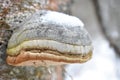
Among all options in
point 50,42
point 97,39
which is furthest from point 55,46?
point 97,39

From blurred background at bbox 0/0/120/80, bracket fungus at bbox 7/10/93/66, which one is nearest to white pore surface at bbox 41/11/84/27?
bracket fungus at bbox 7/10/93/66

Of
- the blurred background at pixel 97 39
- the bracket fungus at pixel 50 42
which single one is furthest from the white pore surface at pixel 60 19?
the blurred background at pixel 97 39

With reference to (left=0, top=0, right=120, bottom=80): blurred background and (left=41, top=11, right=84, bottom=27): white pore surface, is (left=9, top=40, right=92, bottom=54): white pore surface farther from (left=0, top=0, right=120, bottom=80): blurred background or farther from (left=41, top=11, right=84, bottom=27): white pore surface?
(left=0, top=0, right=120, bottom=80): blurred background

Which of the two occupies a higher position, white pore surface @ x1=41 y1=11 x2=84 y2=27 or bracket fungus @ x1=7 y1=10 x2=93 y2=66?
white pore surface @ x1=41 y1=11 x2=84 y2=27

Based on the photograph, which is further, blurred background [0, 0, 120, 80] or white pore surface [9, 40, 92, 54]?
blurred background [0, 0, 120, 80]

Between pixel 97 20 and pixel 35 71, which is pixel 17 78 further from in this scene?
pixel 97 20

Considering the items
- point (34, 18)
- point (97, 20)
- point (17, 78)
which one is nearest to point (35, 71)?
point (17, 78)

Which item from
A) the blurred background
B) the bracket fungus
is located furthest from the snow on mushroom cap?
the blurred background

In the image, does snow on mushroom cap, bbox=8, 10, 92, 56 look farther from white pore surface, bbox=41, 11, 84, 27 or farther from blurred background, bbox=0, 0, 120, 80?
blurred background, bbox=0, 0, 120, 80
